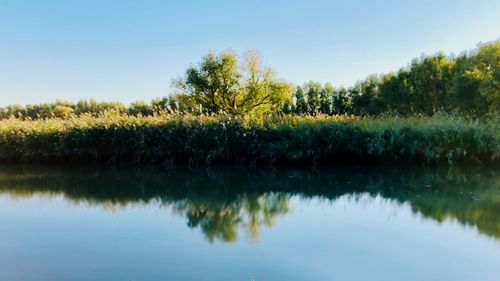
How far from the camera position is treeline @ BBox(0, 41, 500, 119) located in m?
24.7

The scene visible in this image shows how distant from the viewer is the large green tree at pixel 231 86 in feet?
106

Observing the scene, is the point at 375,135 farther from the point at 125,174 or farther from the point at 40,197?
the point at 40,197

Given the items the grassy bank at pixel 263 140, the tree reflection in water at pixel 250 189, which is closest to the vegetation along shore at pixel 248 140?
the grassy bank at pixel 263 140

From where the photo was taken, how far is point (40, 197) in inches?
301

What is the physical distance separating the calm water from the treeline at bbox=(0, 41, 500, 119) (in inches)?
279

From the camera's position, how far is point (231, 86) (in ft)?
108

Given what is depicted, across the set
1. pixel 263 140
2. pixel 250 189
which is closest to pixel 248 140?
pixel 263 140

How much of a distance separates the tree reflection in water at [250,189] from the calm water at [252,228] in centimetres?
3

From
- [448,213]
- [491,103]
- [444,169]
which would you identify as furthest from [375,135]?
[491,103]

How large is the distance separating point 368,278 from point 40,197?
249 inches

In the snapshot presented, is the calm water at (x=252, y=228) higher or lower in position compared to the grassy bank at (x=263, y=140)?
lower

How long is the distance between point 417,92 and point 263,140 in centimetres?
2499

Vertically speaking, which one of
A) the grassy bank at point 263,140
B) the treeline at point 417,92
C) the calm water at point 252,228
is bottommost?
the calm water at point 252,228

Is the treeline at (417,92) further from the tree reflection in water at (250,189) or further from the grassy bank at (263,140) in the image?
the tree reflection in water at (250,189)
